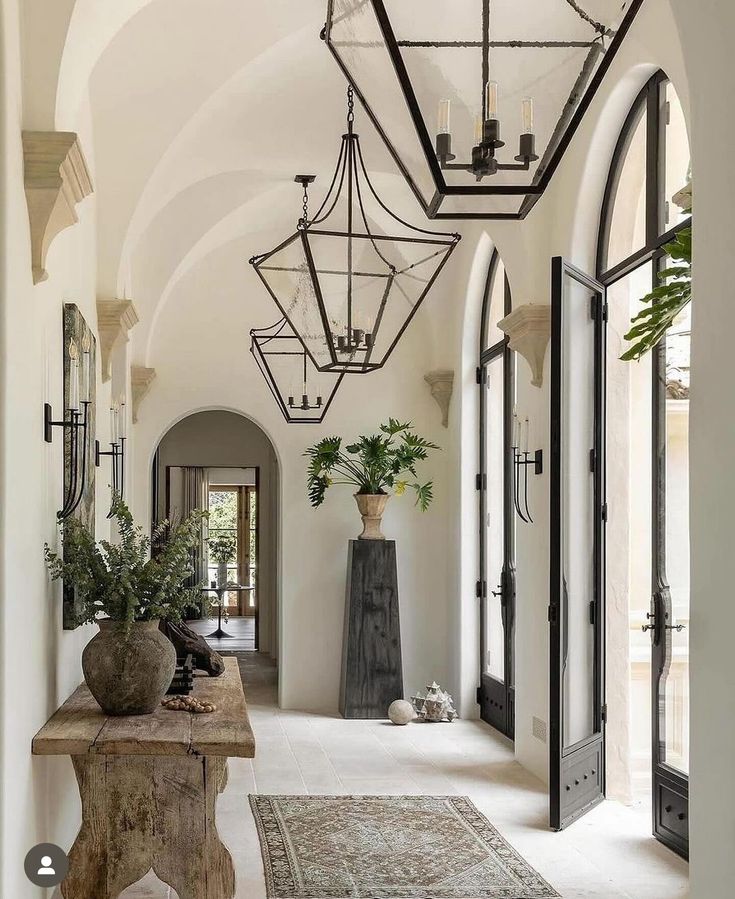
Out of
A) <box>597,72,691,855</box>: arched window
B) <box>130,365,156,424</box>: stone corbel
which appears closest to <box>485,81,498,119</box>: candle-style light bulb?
<box>597,72,691,855</box>: arched window

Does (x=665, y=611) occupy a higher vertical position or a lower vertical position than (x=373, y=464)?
lower

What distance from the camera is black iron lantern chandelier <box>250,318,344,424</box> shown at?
9.08 meters

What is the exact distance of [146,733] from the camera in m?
3.98

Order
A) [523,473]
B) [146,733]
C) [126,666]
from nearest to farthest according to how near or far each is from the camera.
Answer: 1. [146,733]
2. [126,666]
3. [523,473]

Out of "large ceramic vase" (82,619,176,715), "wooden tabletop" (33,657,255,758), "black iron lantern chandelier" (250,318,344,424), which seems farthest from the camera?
"black iron lantern chandelier" (250,318,344,424)

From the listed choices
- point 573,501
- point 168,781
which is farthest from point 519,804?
point 168,781

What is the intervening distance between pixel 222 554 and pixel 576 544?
534 inches

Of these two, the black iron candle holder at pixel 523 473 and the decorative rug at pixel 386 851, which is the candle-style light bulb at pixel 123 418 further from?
the decorative rug at pixel 386 851

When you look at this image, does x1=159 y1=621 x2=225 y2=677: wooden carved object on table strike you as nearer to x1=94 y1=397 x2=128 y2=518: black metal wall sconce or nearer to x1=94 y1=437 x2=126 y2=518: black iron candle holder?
x1=94 y1=437 x2=126 y2=518: black iron candle holder

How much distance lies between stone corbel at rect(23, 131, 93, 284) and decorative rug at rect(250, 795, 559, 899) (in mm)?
2809

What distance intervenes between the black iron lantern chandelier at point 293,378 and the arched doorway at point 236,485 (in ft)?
9.38

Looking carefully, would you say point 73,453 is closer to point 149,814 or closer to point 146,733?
point 146,733

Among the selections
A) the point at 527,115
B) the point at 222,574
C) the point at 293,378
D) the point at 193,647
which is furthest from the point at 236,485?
the point at 527,115

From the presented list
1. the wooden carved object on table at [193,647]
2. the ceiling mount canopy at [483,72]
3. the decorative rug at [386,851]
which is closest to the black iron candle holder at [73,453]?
the wooden carved object on table at [193,647]
